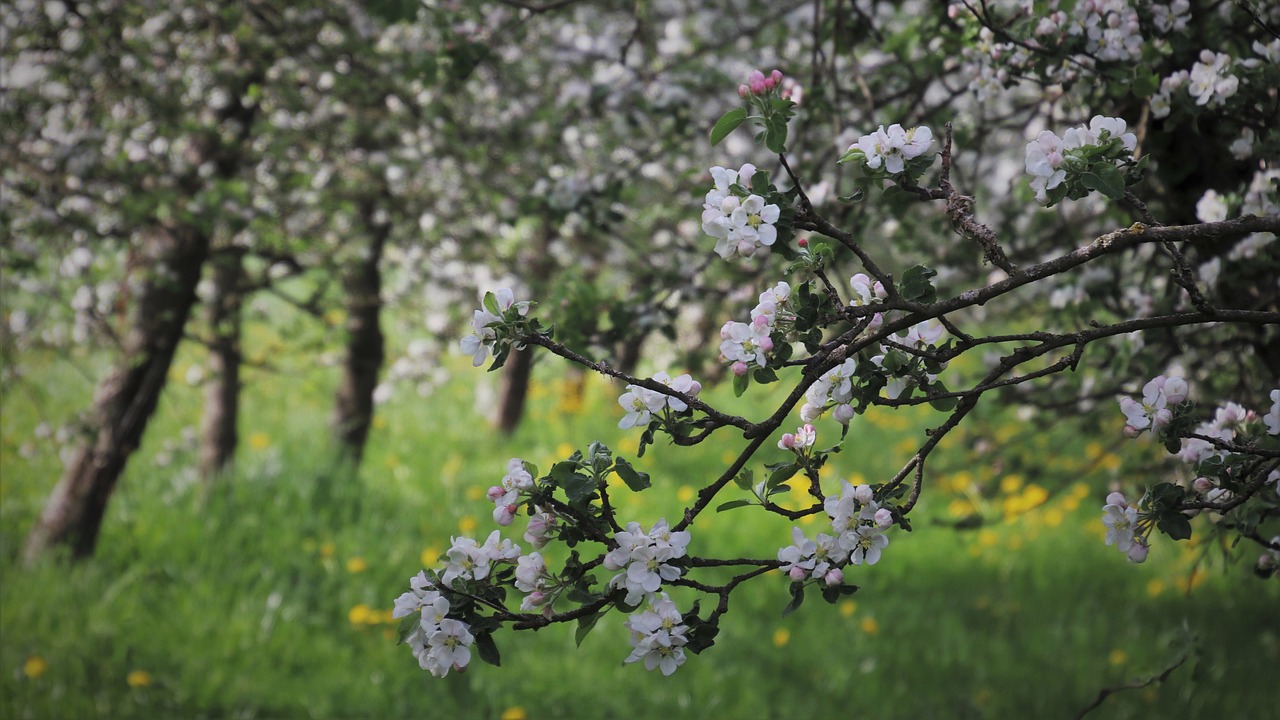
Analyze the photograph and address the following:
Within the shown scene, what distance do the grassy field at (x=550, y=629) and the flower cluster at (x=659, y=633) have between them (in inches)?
43.6

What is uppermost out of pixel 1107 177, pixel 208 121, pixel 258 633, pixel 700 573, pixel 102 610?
pixel 1107 177

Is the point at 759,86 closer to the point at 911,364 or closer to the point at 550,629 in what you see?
the point at 911,364

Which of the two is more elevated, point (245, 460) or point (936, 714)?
point (936, 714)

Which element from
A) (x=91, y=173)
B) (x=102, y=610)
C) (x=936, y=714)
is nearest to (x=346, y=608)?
(x=102, y=610)

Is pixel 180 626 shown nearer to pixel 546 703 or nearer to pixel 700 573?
pixel 546 703

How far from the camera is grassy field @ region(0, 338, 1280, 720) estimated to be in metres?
3.18

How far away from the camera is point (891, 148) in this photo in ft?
4.10

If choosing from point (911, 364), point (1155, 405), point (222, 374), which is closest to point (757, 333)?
point (911, 364)

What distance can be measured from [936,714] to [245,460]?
3678 mm

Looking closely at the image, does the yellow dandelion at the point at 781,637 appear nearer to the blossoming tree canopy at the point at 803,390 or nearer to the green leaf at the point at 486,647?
the blossoming tree canopy at the point at 803,390

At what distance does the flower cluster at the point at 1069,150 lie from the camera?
1217 millimetres

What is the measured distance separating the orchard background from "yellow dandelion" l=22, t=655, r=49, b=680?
11mm

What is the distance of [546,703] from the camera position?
3191 mm

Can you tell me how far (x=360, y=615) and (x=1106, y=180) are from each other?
304 centimetres
